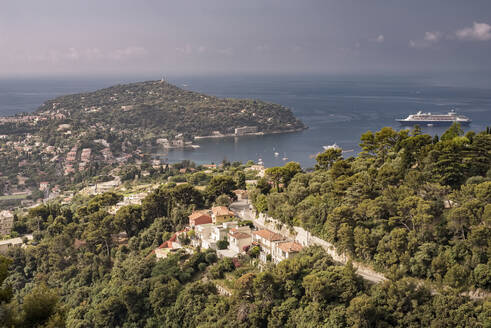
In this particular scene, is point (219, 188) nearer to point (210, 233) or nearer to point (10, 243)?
point (210, 233)

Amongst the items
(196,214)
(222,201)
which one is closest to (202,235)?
(196,214)

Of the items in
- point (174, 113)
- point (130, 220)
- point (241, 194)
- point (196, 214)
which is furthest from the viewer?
point (174, 113)

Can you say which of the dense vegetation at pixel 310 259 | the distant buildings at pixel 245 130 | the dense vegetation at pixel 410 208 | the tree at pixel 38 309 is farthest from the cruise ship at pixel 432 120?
the tree at pixel 38 309

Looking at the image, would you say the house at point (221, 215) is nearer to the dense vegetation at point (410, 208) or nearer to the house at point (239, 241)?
the dense vegetation at point (410, 208)

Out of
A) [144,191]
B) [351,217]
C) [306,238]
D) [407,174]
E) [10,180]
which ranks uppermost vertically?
[407,174]

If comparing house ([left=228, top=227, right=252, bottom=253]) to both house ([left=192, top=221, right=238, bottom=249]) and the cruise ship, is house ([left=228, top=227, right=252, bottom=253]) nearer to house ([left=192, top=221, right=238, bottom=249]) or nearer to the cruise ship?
house ([left=192, top=221, right=238, bottom=249])

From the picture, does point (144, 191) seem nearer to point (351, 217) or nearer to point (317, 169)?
point (317, 169)

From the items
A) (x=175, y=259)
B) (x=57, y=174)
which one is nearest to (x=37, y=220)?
(x=175, y=259)
